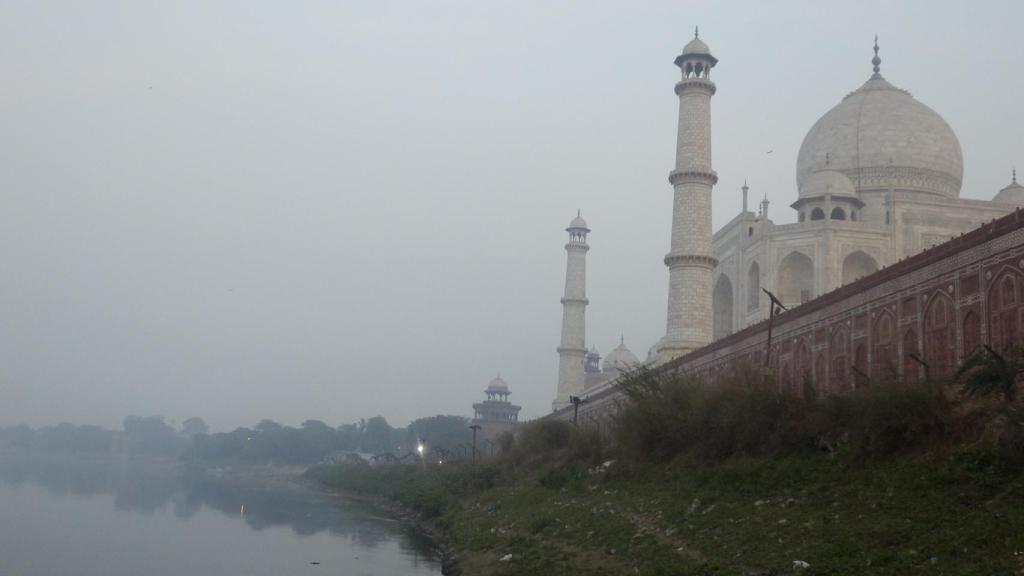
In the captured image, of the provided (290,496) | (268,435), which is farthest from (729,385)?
(268,435)

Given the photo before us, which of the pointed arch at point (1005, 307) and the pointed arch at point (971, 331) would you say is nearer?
the pointed arch at point (1005, 307)

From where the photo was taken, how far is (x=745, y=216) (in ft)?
113

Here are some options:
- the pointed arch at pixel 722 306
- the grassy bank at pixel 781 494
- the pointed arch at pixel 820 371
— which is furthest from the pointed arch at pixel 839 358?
the pointed arch at pixel 722 306

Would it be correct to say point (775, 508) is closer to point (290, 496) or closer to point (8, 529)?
point (8, 529)

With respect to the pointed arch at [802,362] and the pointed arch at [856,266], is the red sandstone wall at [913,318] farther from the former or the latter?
the pointed arch at [856,266]

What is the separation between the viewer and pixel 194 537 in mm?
25000

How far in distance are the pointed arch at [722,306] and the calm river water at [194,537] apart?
532 inches

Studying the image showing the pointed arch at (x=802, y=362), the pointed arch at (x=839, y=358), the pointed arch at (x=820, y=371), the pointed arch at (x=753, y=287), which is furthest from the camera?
the pointed arch at (x=753, y=287)

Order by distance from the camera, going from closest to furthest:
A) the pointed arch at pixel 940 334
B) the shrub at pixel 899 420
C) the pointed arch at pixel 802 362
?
the shrub at pixel 899 420 → the pointed arch at pixel 940 334 → the pointed arch at pixel 802 362

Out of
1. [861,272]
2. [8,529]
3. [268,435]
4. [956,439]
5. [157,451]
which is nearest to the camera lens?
[956,439]

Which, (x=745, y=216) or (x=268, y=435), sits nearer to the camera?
(x=745, y=216)

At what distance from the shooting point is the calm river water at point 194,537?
19203 mm

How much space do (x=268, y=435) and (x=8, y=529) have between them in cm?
6938

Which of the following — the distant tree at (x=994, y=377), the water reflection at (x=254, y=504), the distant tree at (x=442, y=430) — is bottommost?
the water reflection at (x=254, y=504)
